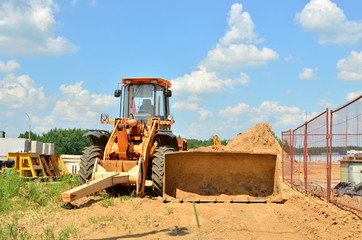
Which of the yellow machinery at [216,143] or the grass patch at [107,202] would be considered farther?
the yellow machinery at [216,143]

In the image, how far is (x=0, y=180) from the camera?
9891 millimetres

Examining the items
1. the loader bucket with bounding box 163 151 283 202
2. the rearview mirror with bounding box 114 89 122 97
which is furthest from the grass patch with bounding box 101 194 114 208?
the rearview mirror with bounding box 114 89 122 97

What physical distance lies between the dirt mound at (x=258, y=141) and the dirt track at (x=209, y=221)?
14.5 metres

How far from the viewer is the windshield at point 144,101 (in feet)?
35.0

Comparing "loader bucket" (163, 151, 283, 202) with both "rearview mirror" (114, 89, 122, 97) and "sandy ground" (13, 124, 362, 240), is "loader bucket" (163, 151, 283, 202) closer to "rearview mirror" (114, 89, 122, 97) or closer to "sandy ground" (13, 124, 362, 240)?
"sandy ground" (13, 124, 362, 240)

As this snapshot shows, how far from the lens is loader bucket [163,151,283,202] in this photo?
→ 29.3 ft

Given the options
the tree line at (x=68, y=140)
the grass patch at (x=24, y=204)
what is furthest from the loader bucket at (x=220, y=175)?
the tree line at (x=68, y=140)

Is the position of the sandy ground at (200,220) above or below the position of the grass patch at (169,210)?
below

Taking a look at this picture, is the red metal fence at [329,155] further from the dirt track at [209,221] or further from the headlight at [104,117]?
A: the headlight at [104,117]

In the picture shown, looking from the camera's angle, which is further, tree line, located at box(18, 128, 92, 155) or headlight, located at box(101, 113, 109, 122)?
tree line, located at box(18, 128, 92, 155)

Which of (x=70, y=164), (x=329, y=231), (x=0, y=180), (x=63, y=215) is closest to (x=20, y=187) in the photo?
(x=0, y=180)

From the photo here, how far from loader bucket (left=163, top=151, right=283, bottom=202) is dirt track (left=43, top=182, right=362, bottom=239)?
79 centimetres

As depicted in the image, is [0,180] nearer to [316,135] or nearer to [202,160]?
[202,160]

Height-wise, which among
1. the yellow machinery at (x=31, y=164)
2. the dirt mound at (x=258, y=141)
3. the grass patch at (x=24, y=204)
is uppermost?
the dirt mound at (x=258, y=141)
